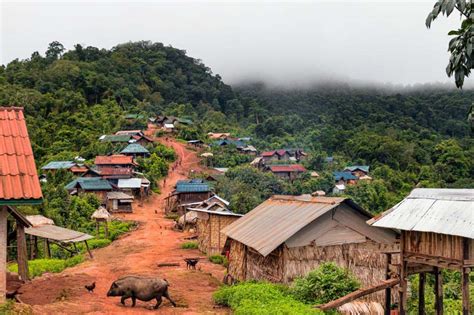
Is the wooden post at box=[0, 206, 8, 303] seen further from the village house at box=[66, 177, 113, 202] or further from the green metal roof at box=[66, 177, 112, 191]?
the green metal roof at box=[66, 177, 112, 191]

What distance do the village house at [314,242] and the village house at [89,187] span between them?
3038 centimetres

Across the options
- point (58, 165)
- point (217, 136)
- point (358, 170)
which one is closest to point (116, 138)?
point (58, 165)

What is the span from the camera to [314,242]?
51.5 feet

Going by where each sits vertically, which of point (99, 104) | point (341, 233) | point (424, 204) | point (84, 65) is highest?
point (84, 65)

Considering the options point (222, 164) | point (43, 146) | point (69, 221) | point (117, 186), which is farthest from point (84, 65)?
point (69, 221)

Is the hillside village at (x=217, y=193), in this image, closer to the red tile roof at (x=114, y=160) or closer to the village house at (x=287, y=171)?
the village house at (x=287, y=171)

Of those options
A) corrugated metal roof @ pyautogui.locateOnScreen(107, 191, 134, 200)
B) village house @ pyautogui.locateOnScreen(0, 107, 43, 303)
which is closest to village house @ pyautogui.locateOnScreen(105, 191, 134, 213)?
corrugated metal roof @ pyautogui.locateOnScreen(107, 191, 134, 200)

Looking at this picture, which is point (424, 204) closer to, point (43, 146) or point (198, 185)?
point (198, 185)

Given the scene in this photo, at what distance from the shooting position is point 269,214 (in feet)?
62.3

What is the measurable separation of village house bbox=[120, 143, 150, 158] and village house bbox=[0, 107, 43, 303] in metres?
48.8

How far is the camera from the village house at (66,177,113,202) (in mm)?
45344

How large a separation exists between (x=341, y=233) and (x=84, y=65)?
83168 millimetres

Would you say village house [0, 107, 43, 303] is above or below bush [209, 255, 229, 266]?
above

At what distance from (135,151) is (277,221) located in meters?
44.5
